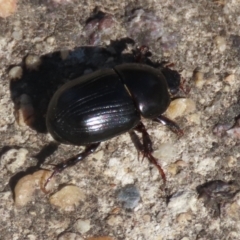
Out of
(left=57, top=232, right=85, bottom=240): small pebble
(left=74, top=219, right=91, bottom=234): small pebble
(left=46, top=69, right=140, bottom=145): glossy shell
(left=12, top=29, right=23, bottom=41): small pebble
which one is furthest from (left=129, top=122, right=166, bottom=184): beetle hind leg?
(left=12, top=29, right=23, bottom=41): small pebble

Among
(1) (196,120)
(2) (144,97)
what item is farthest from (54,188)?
(1) (196,120)

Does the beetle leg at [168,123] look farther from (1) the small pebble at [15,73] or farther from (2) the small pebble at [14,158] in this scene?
(1) the small pebble at [15,73]

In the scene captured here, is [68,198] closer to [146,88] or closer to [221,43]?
[146,88]

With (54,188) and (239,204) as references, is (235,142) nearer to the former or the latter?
(239,204)

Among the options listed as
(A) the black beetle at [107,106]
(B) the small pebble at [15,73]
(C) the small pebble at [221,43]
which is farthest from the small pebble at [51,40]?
(C) the small pebble at [221,43]

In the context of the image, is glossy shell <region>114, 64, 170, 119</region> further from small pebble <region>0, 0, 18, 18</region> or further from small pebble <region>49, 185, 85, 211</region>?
small pebble <region>0, 0, 18, 18</region>
